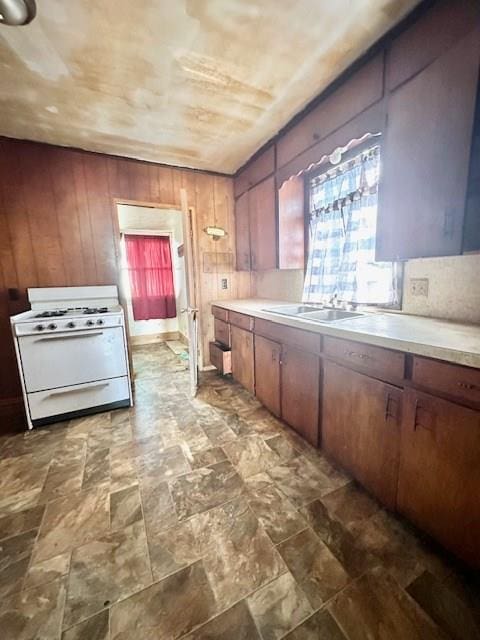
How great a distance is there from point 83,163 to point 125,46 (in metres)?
1.58

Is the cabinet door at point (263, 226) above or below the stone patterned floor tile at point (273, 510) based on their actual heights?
above

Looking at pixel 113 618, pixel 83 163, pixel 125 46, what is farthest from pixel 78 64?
pixel 113 618

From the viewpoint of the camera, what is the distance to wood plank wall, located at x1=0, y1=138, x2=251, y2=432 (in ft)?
8.20

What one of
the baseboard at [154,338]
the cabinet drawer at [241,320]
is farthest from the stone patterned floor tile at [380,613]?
the baseboard at [154,338]

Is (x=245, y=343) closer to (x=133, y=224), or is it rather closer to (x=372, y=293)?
(x=372, y=293)

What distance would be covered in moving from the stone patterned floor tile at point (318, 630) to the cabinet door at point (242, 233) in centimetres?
283

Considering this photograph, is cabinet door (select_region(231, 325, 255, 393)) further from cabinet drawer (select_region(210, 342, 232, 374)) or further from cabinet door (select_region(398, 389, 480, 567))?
cabinet door (select_region(398, 389, 480, 567))

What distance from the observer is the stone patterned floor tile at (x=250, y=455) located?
1.68 metres

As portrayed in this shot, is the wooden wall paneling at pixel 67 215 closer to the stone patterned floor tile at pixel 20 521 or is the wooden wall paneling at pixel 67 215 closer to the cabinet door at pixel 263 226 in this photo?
the cabinet door at pixel 263 226

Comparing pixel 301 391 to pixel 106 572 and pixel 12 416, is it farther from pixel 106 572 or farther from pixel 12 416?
pixel 12 416

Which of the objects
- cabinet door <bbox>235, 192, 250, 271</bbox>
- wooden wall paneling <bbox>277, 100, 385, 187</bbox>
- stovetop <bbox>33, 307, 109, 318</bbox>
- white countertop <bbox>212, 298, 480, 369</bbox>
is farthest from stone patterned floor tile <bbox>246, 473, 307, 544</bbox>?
cabinet door <bbox>235, 192, 250, 271</bbox>

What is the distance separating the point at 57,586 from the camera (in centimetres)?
105

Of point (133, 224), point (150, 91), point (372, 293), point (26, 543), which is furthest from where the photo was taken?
point (133, 224)

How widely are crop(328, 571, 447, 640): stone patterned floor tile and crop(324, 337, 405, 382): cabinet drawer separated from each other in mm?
804
